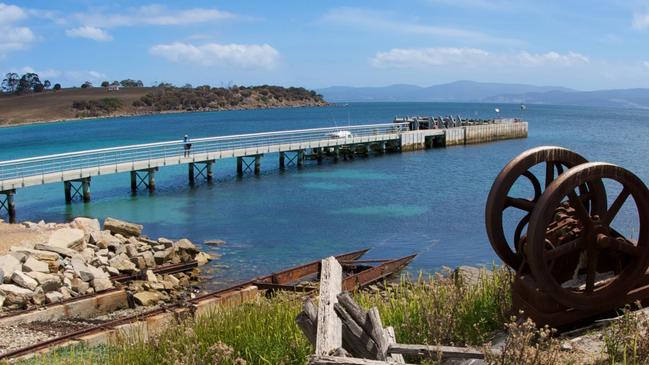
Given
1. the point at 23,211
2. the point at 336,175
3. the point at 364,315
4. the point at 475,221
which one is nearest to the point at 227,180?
the point at 336,175

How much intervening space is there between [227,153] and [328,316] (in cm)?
3879

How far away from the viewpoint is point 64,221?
30.0 m

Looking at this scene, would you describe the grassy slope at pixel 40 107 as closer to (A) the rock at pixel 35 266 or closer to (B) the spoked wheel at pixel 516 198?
Answer: (A) the rock at pixel 35 266

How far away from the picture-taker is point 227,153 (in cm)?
4378

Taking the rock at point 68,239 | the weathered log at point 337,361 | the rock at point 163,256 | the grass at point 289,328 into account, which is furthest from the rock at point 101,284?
the weathered log at point 337,361

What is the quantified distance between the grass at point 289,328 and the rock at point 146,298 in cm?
753

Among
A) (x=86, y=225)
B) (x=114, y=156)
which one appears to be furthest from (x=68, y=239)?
(x=114, y=156)

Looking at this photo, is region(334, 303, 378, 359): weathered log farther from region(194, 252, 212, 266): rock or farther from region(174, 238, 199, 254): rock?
region(174, 238, 199, 254): rock

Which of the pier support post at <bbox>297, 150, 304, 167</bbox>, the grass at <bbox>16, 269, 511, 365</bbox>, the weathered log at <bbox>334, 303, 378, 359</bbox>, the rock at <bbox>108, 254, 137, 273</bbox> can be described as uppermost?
the weathered log at <bbox>334, 303, 378, 359</bbox>

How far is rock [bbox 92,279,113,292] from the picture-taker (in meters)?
16.7

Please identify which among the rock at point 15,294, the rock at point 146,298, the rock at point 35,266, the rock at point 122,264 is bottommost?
the rock at point 146,298

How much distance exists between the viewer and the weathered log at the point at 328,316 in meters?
5.37

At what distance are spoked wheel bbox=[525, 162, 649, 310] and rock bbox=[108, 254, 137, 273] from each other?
46.8 feet

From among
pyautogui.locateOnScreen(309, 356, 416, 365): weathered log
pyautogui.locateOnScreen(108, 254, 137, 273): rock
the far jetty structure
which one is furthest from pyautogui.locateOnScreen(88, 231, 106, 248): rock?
pyautogui.locateOnScreen(309, 356, 416, 365): weathered log
